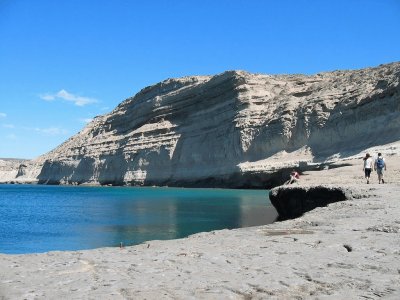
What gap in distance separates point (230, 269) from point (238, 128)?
55920 millimetres

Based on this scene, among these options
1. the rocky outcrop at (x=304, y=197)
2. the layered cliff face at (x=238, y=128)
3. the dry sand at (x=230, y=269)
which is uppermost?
the layered cliff face at (x=238, y=128)

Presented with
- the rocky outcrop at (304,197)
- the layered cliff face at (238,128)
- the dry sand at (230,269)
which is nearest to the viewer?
the dry sand at (230,269)

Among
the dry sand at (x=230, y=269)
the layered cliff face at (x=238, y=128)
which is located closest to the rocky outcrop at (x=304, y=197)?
the dry sand at (x=230, y=269)

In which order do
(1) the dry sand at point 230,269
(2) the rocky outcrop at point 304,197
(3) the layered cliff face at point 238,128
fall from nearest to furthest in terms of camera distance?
(1) the dry sand at point 230,269 < (2) the rocky outcrop at point 304,197 < (3) the layered cliff face at point 238,128

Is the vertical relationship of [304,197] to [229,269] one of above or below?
above

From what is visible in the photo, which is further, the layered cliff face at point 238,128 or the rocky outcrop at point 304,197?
the layered cliff face at point 238,128

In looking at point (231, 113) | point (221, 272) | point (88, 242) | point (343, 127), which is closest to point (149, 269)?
point (221, 272)

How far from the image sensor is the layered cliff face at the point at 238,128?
1938 inches

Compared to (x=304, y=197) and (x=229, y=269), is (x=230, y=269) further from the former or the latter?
(x=304, y=197)

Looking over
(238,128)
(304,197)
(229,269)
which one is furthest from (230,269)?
(238,128)

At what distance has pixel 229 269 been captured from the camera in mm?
5578

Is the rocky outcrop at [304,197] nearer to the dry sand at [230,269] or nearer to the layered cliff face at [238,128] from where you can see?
the dry sand at [230,269]

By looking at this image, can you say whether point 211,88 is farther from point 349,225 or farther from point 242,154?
point 349,225

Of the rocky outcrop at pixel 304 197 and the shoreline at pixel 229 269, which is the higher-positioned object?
the rocky outcrop at pixel 304 197
